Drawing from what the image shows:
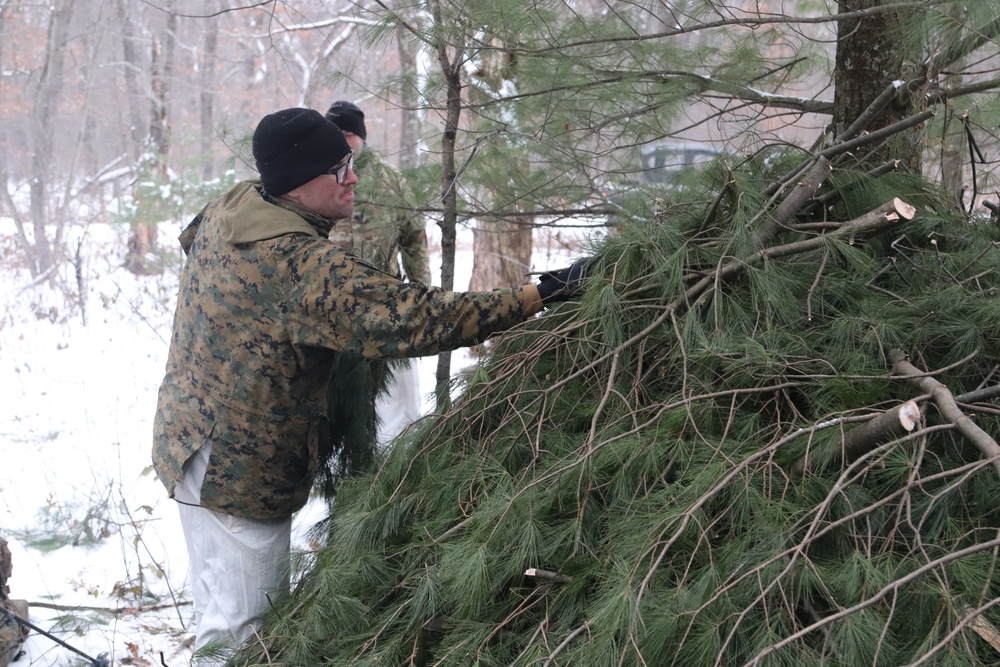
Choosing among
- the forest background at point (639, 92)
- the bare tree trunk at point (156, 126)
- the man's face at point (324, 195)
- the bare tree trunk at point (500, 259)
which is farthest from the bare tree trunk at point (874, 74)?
the bare tree trunk at point (156, 126)

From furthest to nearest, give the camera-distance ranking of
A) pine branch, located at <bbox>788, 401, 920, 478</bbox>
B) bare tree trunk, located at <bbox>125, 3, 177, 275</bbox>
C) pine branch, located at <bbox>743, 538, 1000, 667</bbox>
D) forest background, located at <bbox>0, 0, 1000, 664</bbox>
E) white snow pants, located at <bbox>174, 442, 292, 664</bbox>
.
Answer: bare tree trunk, located at <bbox>125, 3, 177, 275</bbox>
forest background, located at <bbox>0, 0, 1000, 664</bbox>
white snow pants, located at <bbox>174, 442, 292, 664</bbox>
pine branch, located at <bbox>788, 401, 920, 478</bbox>
pine branch, located at <bbox>743, 538, 1000, 667</bbox>

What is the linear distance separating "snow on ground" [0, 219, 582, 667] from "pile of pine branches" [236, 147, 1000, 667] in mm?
1131

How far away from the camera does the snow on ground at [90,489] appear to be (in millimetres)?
3564

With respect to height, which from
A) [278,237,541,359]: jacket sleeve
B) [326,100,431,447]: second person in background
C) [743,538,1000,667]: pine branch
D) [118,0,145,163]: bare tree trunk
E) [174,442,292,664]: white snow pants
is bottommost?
[174,442,292,664]: white snow pants

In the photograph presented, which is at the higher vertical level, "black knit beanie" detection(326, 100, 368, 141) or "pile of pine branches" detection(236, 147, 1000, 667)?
"black knit beanie" detection(326, 100, 368, 141)

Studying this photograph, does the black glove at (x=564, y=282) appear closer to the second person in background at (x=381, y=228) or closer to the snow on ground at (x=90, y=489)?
the second person in background at (x=381, y=228)

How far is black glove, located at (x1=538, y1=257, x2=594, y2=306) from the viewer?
2465 mm

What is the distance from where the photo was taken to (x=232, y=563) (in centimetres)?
267

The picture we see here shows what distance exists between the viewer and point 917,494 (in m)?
1.85

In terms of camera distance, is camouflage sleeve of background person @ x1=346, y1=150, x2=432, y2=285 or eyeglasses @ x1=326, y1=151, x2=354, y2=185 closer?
eyeglasses @ x1=326, y1=151, x2=354, y2=185

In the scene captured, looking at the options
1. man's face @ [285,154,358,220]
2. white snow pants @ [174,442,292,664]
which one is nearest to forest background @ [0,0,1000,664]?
man's face @ [285,154,358,220]

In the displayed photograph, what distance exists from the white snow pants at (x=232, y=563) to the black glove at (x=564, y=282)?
1114 mm

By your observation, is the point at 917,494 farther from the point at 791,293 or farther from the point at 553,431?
the point at 553,431

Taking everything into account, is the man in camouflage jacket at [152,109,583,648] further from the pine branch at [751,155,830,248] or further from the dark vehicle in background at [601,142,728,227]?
the dark vehicle in background at [601,142,728,227]
